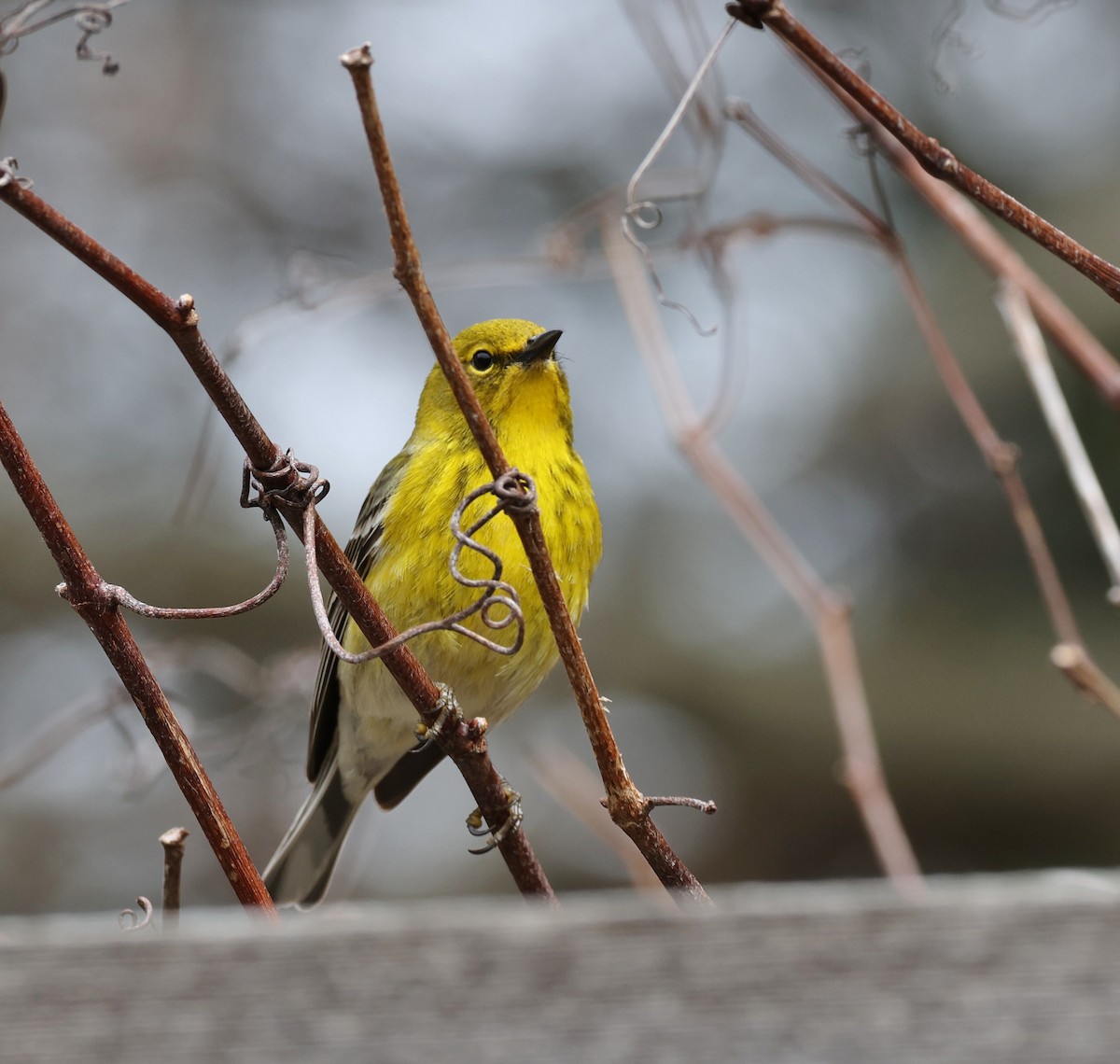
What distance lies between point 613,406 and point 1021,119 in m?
3.65

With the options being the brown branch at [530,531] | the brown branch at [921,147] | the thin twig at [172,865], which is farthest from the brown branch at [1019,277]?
the thin twig at [172,865]

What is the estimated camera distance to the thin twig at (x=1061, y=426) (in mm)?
2500

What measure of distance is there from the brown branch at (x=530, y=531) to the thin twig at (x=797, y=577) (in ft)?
2.99

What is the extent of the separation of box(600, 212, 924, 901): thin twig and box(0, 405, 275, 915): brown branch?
1.39 meters

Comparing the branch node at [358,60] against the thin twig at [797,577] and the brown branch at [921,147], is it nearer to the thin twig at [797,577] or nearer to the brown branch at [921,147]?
the brown branch at [921,147]

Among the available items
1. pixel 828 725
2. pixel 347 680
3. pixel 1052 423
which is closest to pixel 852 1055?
pixel 1052 423

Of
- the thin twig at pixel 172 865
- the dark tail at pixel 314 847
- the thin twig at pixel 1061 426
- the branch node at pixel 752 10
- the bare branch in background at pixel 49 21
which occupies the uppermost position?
the bare branch in background at pixel 49 21

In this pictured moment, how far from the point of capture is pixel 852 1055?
3.62 feet

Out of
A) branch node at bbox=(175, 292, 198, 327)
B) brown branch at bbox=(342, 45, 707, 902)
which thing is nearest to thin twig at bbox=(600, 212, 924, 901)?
brown branch at bbox=(342, 45, 707, 902)

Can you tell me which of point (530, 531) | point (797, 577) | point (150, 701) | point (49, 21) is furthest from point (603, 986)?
point (797, 577)

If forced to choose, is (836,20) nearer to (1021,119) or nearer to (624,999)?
(1021,119)

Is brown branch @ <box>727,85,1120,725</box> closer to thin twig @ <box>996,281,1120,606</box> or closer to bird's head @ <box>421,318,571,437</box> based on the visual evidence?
thin twig @ <box>996,281,1120,606</box>

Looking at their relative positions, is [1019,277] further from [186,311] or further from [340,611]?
[340,611]

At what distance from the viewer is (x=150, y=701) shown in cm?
195
